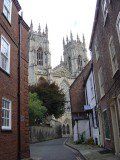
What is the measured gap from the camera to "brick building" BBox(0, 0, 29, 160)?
11750 mm

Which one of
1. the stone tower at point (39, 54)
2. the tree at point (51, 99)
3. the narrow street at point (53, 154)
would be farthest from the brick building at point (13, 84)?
the stone tower at point (39, 54)

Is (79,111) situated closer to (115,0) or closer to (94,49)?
(94,49)

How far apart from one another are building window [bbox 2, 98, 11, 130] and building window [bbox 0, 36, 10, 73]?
158cm

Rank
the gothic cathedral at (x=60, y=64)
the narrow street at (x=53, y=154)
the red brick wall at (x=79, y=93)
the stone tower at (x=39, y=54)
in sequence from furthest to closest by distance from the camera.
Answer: the stone tower at (x=39, y=54)
the gothic cathedral at (x=60, y=64)
the red brick wall at (x=79, y=93)
the narrow street at (x=53, y=154)

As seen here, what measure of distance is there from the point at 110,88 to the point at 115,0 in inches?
198

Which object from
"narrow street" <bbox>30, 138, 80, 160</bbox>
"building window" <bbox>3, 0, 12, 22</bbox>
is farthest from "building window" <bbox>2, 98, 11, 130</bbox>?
"building window" <bbox>3, 0, 12, 22</bbox>

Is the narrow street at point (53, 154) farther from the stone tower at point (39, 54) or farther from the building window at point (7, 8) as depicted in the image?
the stone tower at point (39, 54)

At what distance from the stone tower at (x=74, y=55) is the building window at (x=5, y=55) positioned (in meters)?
78.6

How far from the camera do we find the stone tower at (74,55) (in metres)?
93.4

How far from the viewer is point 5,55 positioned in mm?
12594

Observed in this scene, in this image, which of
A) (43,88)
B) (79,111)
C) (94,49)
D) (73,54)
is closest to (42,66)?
(73,54)

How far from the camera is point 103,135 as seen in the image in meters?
18.8

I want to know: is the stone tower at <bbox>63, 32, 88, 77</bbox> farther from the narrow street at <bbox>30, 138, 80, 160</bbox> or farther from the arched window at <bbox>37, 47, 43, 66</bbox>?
the narrow street at <bbox>30, 138, 80, 160</bbox>

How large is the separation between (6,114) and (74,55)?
8380 centimetres
